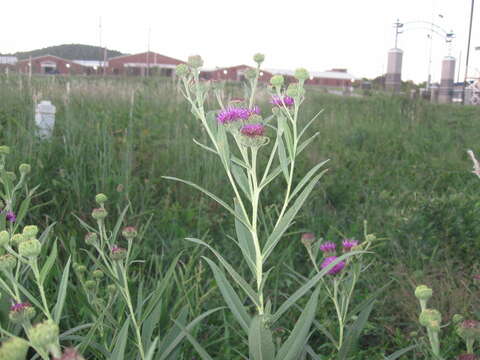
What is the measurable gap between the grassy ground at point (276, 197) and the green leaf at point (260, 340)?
810 millimetres

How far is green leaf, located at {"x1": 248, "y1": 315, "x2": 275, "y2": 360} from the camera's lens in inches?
33.9

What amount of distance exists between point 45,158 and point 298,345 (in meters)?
2.97

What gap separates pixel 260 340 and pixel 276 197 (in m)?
2.53

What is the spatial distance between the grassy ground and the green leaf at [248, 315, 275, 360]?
81cm

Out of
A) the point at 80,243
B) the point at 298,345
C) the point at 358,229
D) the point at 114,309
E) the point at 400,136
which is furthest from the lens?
the point at 400,136

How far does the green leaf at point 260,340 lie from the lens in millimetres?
860

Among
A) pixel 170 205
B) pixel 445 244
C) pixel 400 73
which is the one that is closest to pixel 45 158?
pixel 170 205

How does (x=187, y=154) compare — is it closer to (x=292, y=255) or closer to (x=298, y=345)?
(x=292, y=255)

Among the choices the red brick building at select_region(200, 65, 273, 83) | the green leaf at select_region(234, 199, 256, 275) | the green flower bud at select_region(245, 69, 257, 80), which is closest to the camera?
the green leaf at select_region(234, 199, 256, 275)

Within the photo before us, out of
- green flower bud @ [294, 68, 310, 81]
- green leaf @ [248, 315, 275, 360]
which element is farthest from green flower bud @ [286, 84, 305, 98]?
green leaf @ [248, 315, 275, 360]

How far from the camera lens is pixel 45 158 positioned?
11.2 feet

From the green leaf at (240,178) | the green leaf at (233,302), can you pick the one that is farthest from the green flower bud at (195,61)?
the green leaf at (233,302)

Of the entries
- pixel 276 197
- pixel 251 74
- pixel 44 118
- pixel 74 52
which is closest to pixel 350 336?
pixel 251 74

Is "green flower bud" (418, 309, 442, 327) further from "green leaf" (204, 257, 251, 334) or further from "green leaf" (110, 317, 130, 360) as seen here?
"green leaf" (110, 317, 130, 360)
